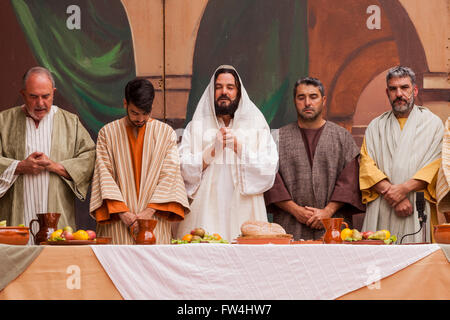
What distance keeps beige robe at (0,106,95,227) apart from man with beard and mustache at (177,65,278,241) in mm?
779

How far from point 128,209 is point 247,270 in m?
1.64

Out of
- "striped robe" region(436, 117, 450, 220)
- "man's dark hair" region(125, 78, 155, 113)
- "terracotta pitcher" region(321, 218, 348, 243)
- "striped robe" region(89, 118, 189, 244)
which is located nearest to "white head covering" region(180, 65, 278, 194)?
"striped robe" region(89, 118, 189, 244)

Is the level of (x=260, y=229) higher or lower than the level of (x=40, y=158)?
lower

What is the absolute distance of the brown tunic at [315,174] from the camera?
19.9 ft

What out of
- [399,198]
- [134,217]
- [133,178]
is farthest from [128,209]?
[399,198]

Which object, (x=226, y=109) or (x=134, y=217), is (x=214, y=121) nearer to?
(x=226, y=109)

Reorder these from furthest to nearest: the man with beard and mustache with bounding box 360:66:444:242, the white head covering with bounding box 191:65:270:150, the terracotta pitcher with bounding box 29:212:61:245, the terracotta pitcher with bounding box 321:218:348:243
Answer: the white head covering with bounding box 191:65:270:150 < the man with beard and mustache with bounding box 360:66:444:242 < the terracotta pitcher with bounding box 29:212:61:245 < the terracotta pitcher with bounding box 321:218:348:243

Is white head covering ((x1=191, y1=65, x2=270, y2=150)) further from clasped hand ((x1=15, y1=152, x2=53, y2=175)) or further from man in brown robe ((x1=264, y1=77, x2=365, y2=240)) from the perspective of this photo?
clasped hand ((x1=15, y1=152, x2=53, y2=175))

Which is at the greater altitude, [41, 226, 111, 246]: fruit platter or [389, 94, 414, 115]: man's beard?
[389, 94, 414, 115]: man's beard

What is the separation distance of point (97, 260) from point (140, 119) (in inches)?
A: 73.9

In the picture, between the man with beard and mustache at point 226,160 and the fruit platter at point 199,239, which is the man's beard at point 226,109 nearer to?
the man with beard and mustache at point 226,160

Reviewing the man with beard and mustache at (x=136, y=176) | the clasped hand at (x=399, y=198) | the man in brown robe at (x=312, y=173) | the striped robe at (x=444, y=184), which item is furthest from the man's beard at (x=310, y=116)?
the man with beard and mustache at (x=136, y=176)

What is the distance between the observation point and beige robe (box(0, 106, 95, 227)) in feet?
19.0

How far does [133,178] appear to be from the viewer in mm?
5633
